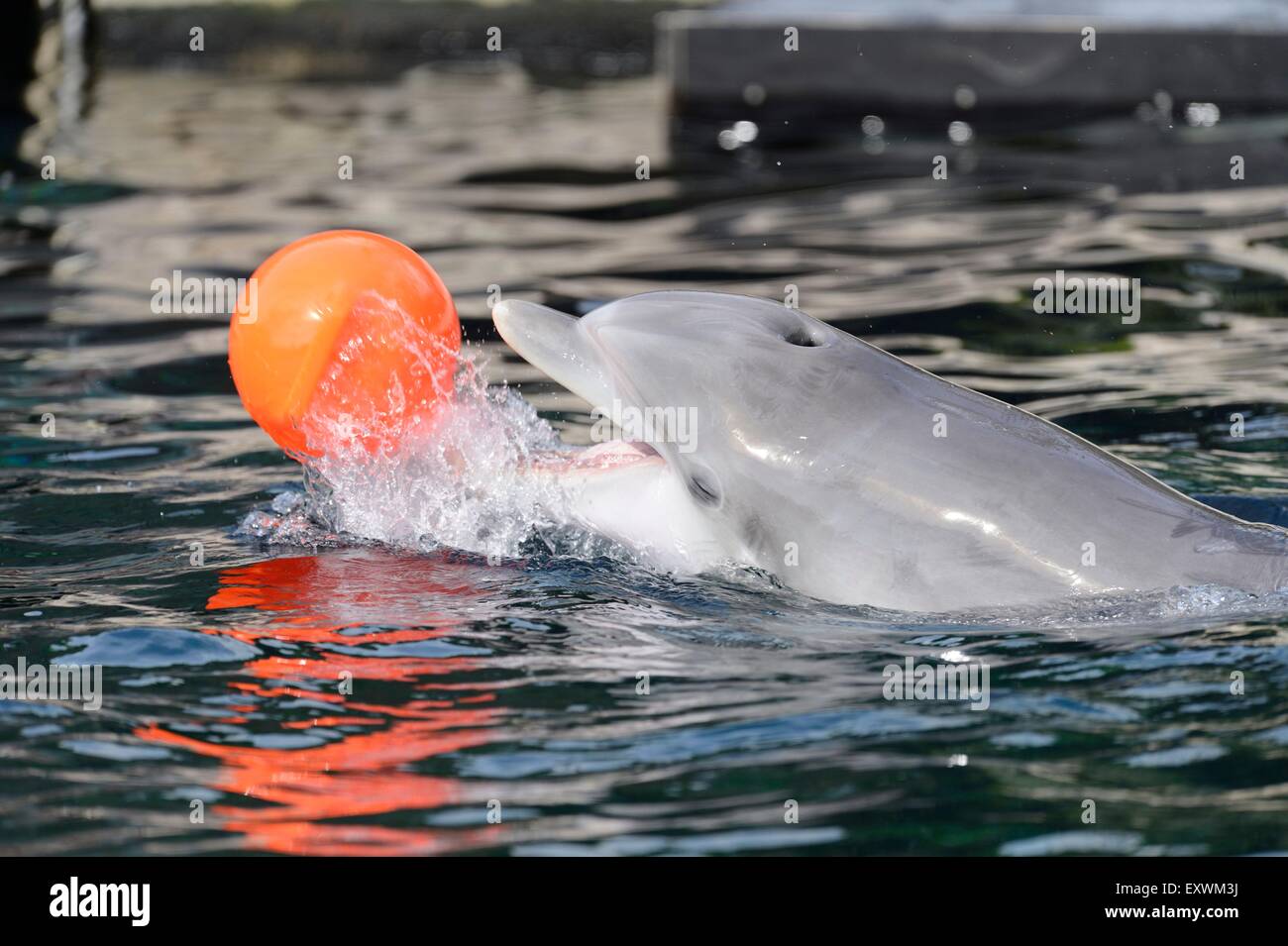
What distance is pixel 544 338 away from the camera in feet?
15.8

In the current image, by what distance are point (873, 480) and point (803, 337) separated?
465mm

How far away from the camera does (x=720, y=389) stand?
14.9 ft

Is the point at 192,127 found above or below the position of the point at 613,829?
above

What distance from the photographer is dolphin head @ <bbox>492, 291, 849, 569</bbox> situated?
4508 mm

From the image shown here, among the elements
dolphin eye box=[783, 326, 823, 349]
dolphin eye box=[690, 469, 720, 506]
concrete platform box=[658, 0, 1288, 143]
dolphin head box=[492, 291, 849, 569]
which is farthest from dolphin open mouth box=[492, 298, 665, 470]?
concrete platform box=[658, 0, 1288, 143]

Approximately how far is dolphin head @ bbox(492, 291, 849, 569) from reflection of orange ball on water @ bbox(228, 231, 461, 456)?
1.38 feet

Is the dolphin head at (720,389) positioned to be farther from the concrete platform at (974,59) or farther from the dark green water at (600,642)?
the concrete platform at (974,59)

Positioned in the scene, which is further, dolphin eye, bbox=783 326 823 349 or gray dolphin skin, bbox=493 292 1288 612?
dolphin eye, bbox=783 326 823 349

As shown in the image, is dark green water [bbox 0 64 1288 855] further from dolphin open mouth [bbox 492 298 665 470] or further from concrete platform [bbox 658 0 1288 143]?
concrete platform [bbox 658 0 1288 143]
